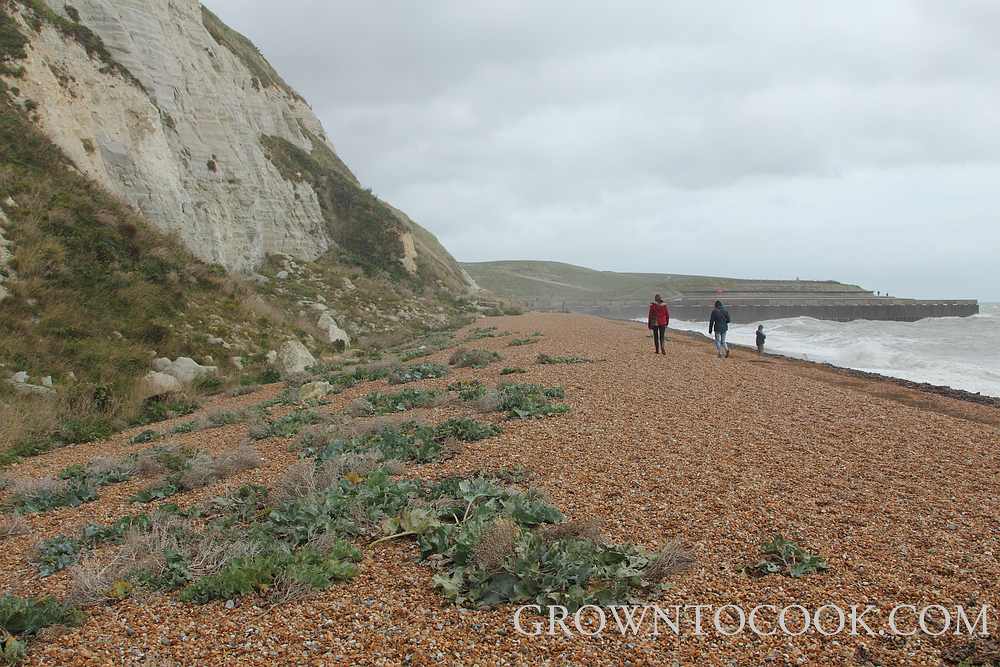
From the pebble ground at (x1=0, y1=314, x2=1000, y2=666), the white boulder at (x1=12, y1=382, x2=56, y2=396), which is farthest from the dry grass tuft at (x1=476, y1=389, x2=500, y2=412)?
the white boulder at (x1=12, y1=382, x2=56, y2=396)

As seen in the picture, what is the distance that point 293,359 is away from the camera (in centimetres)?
1591

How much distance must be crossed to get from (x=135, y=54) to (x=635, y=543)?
88.3 ft

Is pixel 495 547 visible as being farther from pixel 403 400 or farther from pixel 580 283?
pixel 580 283

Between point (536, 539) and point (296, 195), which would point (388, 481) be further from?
point (296, 195)

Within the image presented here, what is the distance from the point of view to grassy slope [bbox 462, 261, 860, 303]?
341ft

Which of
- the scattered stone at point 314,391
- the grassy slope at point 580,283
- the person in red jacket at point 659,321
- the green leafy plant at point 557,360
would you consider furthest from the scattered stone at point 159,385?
the grassy slope at point 580,283

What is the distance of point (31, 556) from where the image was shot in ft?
15.9

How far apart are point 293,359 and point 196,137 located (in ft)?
48.9

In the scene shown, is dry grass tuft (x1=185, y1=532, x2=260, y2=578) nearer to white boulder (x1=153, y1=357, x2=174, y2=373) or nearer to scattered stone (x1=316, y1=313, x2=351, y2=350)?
white boulder (x1=153, y1=357, x2=174, y2=373)

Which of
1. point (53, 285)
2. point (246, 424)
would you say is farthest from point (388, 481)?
point (53, 285)

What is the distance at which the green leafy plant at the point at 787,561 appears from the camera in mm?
4105

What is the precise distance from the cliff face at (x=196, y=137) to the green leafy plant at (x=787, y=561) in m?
20.4

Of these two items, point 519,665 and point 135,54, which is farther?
point 135,54

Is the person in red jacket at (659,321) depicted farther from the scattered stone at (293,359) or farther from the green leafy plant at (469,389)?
the scattered stone at (293,359)
